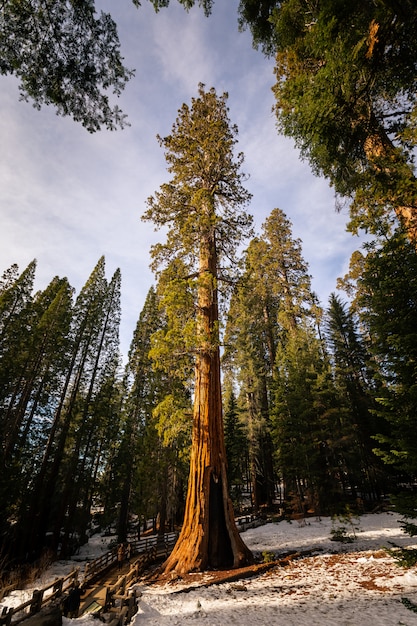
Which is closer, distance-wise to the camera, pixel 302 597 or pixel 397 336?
pixel 302 597

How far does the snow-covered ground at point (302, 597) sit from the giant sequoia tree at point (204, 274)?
0.96 metres

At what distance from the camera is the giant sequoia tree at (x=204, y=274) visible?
838 cm

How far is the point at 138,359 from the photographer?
2719 centimetres

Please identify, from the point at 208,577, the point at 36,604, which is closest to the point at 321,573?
the point at 208,577

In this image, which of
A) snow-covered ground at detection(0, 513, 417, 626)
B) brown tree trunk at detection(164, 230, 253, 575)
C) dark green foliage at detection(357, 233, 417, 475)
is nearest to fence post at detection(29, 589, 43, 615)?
snow-covered ground at detection(0, 513, 417, 626)

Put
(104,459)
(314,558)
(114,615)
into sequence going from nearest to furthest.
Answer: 1. (114,615)
2. (314,558)
3. (104,459)

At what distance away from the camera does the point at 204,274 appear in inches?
394

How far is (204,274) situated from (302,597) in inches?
341

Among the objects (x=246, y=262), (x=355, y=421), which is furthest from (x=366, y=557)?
(x=355, y=421)

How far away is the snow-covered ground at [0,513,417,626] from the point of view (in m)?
5.24

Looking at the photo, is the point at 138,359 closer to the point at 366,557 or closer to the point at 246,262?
the point at 246,262

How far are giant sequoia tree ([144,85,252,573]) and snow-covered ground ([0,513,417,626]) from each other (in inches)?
37.8

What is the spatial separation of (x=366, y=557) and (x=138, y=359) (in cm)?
2194

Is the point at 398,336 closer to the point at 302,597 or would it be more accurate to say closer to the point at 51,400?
the point at 302,597
